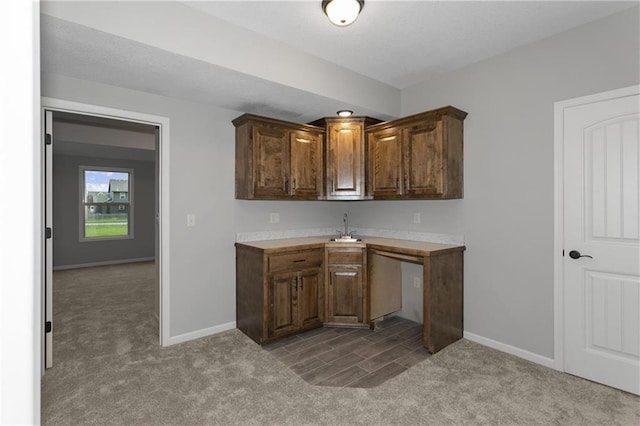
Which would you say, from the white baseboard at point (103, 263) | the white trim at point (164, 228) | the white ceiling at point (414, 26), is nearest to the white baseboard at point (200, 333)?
the white trim at point (164, 228)

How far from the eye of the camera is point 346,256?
3.49 m

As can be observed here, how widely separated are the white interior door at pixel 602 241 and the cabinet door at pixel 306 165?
224 cm

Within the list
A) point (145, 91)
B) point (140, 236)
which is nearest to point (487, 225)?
point (145, 91)

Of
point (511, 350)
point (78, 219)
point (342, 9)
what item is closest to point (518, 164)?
point (511, 350)

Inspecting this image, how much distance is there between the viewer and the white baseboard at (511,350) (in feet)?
8.93

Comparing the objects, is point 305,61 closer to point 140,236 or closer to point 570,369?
point 570,369

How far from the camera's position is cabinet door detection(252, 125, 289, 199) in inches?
131

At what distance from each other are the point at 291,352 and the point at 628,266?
2.60 m

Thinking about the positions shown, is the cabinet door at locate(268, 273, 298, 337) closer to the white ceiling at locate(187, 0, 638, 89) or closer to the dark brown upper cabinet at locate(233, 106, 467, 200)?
the dark brown upper cabinet at locate(233, 106, 467, 200)

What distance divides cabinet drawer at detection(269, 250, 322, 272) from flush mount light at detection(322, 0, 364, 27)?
1.98 metres

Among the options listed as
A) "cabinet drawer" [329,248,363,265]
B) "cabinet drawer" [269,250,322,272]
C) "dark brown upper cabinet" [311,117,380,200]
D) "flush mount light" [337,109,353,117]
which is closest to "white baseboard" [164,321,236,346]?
"cabinet drawer" [269,250,322,272]

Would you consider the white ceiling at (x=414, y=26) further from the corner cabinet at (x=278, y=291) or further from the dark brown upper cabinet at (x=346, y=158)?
the corner cabinet at (x=278, y=291)

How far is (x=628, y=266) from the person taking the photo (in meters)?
2.34

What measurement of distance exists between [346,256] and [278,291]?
78 cm
